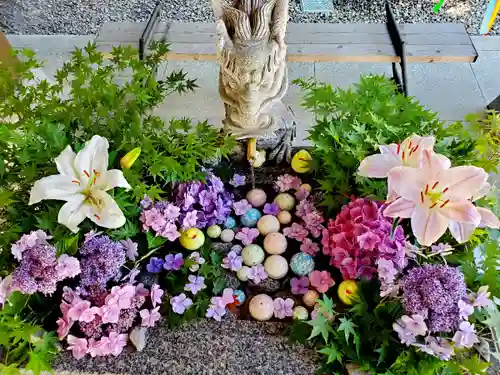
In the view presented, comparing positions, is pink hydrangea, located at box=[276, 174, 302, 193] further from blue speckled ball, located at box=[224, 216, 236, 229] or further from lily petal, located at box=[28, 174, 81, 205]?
lily petal, located at box=[28, 174, 81, 205]

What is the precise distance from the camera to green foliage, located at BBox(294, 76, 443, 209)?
61.2 inches

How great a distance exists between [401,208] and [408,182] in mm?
67

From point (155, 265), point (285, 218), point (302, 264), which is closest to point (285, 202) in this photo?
point (285, 218)

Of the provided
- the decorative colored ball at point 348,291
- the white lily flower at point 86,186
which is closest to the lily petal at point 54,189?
the white lily flower at point 86,186

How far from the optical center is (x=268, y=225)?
1.76m

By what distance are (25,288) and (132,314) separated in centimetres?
31

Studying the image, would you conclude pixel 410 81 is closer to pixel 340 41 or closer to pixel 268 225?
pixel 340 41

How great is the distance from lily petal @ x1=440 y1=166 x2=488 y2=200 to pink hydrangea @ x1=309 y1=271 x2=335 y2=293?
576mm

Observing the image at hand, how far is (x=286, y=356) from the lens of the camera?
1.45 metres

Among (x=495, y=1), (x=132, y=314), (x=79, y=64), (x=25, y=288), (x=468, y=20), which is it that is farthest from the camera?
(x=468, y=20)

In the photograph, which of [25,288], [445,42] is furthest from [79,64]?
[445,42]

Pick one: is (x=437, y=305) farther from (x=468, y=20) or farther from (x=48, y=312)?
(x=468, y=20)

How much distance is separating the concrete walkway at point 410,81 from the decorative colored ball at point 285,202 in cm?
107

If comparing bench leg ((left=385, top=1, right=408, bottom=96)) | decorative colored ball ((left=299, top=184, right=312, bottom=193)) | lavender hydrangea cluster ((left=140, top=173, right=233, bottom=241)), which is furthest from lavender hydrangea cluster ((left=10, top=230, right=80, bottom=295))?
bench leg ((left=385, top=1, right=408, bottom=96))
